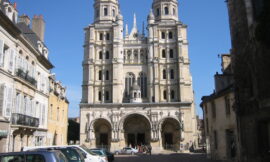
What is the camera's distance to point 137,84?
4978cm

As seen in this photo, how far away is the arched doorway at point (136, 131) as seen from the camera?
154ft

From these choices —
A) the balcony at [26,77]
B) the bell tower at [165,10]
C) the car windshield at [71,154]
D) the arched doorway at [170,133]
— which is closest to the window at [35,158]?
the car windshield at [71,154]

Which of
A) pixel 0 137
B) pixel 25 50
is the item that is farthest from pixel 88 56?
pixel 0 137

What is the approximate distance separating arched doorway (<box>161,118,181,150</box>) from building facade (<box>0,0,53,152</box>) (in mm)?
25685

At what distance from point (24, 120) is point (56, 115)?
8.83 meters

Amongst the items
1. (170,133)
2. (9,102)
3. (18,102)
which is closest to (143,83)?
(170,133)

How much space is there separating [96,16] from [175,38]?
49.2ft

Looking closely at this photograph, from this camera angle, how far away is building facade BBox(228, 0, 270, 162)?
13383 mm

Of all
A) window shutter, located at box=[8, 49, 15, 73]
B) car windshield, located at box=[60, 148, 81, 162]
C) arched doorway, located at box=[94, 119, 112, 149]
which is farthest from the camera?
arched doorway, located at box=[94, 119, 112, 149]

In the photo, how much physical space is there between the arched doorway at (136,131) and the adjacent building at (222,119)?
75.3 feet

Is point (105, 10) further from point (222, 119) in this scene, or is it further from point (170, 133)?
point (222, 119)

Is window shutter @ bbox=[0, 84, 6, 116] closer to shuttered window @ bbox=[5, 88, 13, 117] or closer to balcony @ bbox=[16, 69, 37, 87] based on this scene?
shuttered window @ bbox=[5, 88, 13, 117]

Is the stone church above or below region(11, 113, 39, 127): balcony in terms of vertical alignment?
above

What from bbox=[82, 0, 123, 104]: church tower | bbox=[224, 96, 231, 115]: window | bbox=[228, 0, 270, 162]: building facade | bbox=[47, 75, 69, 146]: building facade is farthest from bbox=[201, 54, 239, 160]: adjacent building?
bbox=[82, 0, 123, 104]: church tower
